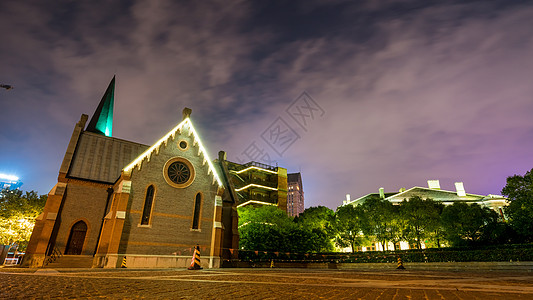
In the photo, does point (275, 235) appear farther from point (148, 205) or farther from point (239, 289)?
point (239, 289)

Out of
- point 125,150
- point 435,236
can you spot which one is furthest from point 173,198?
point 435,236

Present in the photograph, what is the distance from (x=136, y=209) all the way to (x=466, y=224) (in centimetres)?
4111

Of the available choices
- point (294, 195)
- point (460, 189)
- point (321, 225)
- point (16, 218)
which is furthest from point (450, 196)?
point (294, 195)

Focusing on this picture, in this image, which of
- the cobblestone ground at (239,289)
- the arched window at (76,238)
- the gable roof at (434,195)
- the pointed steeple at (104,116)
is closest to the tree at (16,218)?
the arched window at (76,238)

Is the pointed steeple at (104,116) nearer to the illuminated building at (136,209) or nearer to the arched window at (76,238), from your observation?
the illuminated building at (136,209)

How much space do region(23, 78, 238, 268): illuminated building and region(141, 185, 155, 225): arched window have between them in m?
0.08

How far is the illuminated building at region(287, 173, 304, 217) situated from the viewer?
165 metres

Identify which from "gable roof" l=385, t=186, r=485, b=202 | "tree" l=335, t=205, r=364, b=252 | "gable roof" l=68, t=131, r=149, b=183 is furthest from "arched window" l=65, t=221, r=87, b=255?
"gable roof" l=385, t=186, r=485, b=202

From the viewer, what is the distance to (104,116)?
37.0 meters

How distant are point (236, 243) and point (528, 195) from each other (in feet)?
115

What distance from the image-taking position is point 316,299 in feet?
15.5

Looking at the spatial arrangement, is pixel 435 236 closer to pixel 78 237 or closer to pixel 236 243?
pixel 236 243

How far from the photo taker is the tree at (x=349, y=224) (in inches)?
1750

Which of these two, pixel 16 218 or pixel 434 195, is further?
pixel 434 195
